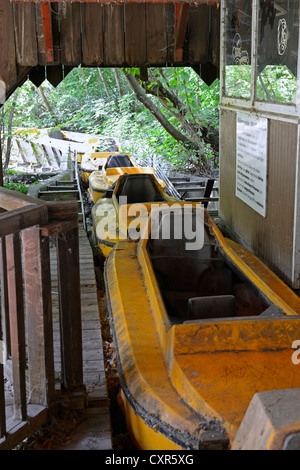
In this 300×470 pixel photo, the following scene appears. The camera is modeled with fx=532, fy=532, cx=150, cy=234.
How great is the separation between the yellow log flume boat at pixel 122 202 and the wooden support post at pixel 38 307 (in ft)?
13.9

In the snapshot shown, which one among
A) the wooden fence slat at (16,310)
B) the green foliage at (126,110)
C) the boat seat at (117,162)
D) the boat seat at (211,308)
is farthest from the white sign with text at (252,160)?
the boat seat at (117,162)

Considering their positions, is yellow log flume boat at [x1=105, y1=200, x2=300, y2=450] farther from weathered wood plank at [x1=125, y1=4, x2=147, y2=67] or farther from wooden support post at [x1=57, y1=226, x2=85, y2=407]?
weathered wood plank at [x1=125, y1=4, x2=147, y2=67]

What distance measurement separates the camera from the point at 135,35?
7.22 m

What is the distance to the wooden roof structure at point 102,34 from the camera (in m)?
6.99

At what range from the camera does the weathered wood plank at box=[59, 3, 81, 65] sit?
7055 mm

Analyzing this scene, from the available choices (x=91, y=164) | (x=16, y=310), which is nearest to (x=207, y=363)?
(x=16, y=310)

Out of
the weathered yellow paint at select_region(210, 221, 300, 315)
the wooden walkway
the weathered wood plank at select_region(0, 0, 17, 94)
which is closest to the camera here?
the wooden walkway

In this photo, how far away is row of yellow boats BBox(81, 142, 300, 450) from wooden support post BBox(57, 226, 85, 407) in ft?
1.01

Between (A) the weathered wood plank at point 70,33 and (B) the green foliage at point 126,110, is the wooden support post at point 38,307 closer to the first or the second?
(A) the weathered wood plank at point 70,33

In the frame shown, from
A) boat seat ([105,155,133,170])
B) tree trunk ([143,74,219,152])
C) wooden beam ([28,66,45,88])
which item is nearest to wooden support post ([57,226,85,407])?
wooden beam ([28,66,45,88])

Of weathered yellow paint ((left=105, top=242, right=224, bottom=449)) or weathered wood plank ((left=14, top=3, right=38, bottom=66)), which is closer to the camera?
weathered yellow paint ((left=105, top=242, right=224, bottom=449))

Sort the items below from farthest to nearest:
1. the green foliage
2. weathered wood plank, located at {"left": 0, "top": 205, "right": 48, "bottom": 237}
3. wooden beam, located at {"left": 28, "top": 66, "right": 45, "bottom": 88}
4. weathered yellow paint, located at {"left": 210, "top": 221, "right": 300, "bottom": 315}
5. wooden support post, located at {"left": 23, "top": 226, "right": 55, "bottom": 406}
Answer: the green foliage < wooden beam, located at {"left": 28, "top": 66, "right": 45, "bottom": 88} < weathered yellow paint, located at {"left": 210, "top": 221, "right": 300, "bottom": 315} < wooden support post, located at {"left": 23, "top": 226, "right": 55, "bottom": 406} < weathered wood plank, located at {"left": 0, "top": 205, "right": 48, "bottom": 237}

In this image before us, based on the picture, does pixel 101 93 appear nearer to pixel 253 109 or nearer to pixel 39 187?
pixel 39 187
